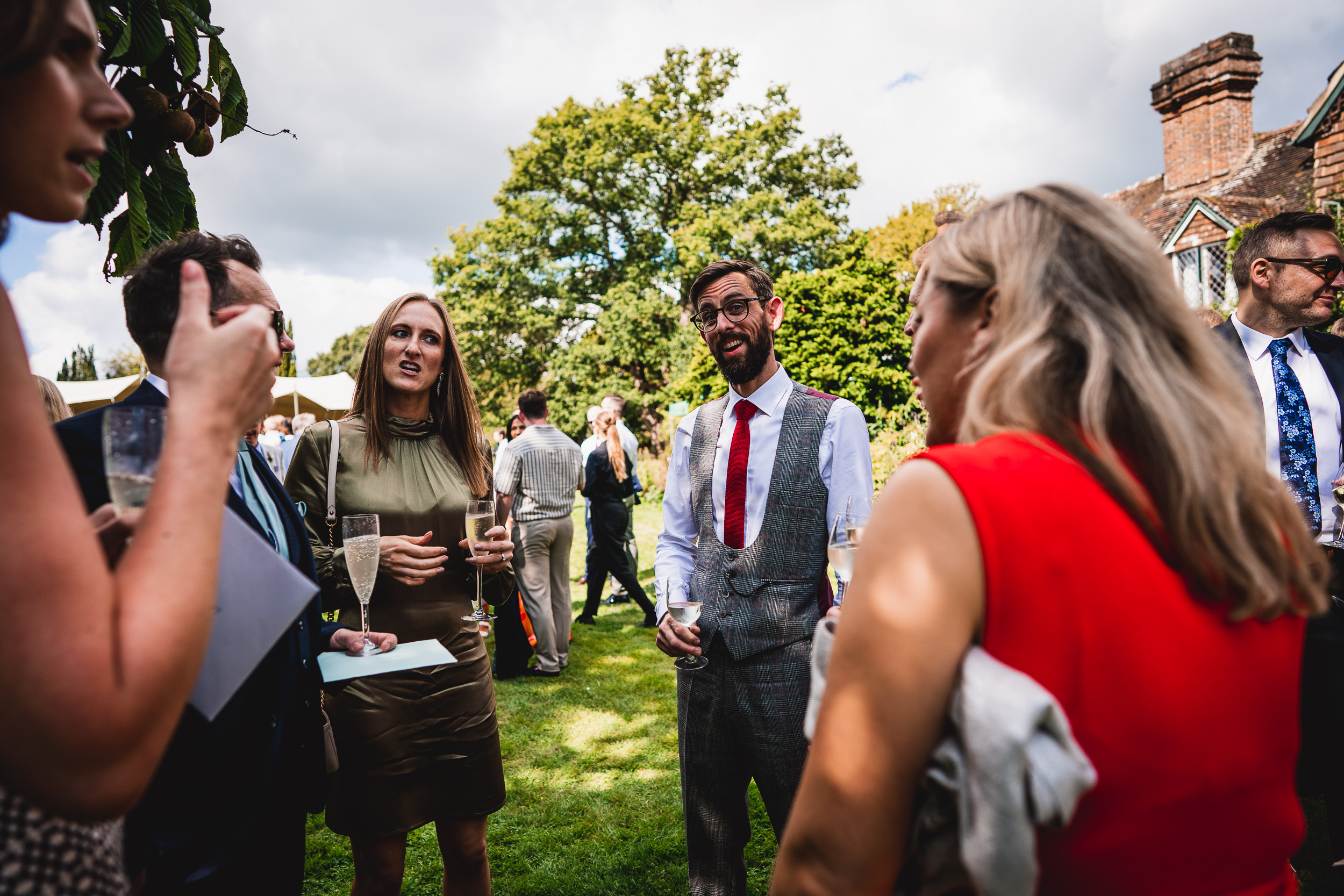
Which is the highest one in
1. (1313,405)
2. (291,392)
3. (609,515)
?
(291,392)

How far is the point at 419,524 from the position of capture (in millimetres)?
2629

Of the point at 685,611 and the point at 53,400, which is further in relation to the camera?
the point at 53,400

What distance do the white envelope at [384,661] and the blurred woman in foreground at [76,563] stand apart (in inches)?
35.1

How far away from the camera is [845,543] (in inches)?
79.4

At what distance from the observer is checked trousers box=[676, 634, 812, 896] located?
8.05 feet

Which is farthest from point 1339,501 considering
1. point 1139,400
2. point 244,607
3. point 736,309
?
point 244,607

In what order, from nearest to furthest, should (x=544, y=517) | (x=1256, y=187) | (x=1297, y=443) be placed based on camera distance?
(x=1297, y=443) < (x=544, y=517) < (x=1256, y=187)

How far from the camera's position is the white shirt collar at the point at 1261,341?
3561 mm

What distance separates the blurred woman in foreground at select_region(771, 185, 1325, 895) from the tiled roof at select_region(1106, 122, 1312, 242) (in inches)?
650

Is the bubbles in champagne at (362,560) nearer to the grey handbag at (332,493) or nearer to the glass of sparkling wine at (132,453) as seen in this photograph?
the grey handbag at (332,493)

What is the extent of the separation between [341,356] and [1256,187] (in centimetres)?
7436

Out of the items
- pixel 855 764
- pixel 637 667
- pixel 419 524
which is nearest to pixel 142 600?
pixel 855 764

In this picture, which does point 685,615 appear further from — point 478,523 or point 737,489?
point 478,523

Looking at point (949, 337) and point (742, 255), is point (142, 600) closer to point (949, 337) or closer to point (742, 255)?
point (949, 337)
